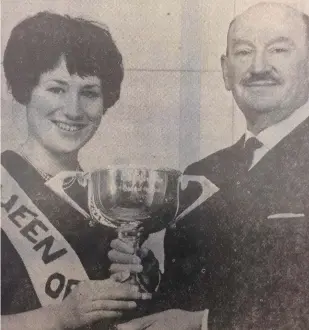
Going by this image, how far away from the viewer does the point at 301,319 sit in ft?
3.39

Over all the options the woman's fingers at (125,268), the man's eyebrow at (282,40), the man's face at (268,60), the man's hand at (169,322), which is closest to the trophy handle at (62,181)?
the woman's fingers at (125,268)

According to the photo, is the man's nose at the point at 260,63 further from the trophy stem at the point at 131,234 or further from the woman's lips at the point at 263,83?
the trophy stem at the point at 131,234

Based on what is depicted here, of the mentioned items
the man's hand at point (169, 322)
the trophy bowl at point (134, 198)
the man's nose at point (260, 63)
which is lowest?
A: the man's hand at point (169, 322)

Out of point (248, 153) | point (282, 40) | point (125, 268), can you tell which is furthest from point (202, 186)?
point (282, 40)

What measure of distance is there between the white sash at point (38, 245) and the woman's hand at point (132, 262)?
0.08 m

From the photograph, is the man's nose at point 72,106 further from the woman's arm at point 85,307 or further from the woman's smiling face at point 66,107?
the woman's arm at point 85,307

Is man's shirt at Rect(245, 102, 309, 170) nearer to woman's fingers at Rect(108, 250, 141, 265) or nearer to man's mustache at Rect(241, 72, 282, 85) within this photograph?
man's mustache at Rect(241, 72, 282, 85)

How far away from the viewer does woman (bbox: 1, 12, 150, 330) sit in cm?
104

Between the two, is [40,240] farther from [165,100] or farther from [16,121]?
[165,100]

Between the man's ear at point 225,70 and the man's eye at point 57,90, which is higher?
the man's ear at point 225,70

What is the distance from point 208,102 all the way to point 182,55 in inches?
4.1

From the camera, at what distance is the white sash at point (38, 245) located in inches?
41.2

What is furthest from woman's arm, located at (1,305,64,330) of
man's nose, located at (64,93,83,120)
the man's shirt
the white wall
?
the man's shirt

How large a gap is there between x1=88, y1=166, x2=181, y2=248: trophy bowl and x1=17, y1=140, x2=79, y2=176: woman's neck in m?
→ 0.06
